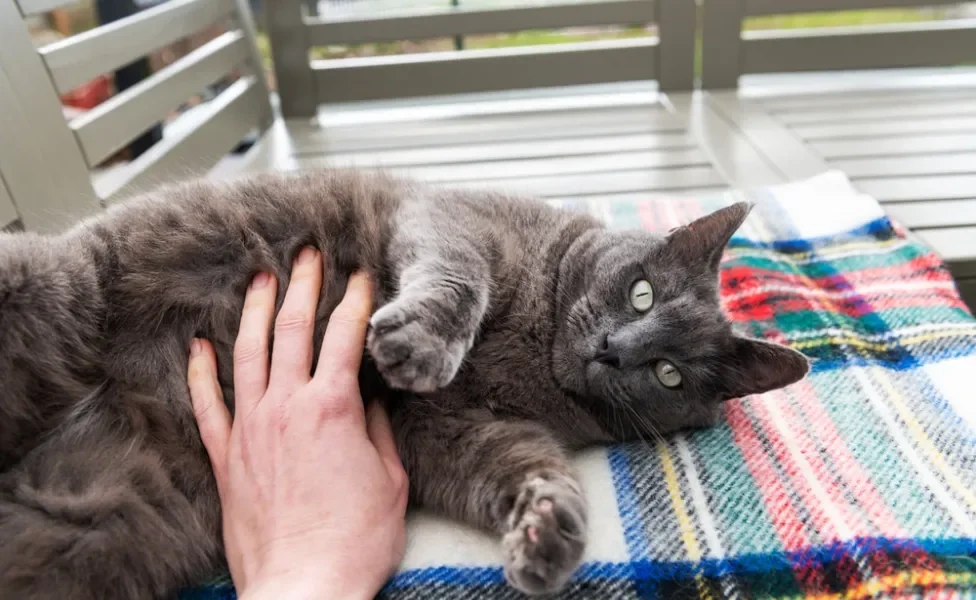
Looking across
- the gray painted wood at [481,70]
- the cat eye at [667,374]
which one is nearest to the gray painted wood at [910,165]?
the gray painted wood at [481,70]

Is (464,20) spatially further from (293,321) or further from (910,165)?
(293,321)

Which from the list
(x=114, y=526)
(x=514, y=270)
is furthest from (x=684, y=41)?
(x=114, y=526)

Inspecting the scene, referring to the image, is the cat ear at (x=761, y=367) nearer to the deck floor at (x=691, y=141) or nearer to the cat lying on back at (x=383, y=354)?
the cat lying on back at (x=383, y=354)

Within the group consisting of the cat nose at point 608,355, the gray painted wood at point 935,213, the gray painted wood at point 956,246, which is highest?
the cat nose at point 608,355

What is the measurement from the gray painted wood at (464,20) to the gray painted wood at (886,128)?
0.74 meters

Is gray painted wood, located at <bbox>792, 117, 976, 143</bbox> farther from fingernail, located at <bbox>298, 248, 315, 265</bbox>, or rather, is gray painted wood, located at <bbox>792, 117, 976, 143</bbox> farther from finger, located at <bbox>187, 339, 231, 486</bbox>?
finger, located at <bbox>187, 339, 231, 486</bbox>

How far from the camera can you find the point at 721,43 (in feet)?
8.37

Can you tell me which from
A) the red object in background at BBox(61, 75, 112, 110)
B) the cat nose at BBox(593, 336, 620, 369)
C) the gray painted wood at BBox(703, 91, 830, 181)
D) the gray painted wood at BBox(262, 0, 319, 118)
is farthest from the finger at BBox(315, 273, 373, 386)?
the red object in background at BBox(61, 75, 112, 110)

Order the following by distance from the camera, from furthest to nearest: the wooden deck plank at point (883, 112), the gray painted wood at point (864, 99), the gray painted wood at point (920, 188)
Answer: the gray painted wood at point (864, 99) < the wooden deck plank at point (883, 112) < the gray painted wood at point (920, 188)

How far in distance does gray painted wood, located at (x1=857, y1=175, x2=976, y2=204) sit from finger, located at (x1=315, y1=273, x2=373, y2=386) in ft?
4.91

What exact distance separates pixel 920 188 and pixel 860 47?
3.47 ft

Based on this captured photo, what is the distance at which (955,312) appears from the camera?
4.22ft

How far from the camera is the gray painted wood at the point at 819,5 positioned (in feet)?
8.22

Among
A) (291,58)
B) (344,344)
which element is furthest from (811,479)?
(291,58)
